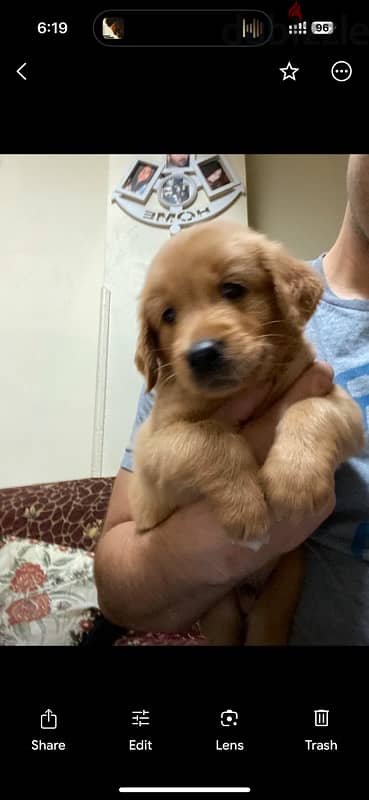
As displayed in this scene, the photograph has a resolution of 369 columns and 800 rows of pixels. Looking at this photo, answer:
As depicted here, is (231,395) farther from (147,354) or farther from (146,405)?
(146,405)

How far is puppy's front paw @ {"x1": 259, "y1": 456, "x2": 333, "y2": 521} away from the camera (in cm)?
90

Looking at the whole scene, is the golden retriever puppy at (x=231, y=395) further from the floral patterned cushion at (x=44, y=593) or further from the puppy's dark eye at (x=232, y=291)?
the floral patterned cushion at (x=44, y=593)

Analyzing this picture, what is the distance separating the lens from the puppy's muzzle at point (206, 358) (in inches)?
38.7

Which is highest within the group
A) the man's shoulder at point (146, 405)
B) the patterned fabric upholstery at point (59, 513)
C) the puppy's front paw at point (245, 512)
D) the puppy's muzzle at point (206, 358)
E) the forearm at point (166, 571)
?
the puppy's muzzle at point (206, 358)

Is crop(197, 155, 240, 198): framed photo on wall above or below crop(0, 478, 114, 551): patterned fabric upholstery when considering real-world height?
above

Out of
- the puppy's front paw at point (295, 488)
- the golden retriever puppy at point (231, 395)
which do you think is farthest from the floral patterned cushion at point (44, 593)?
the puppy's front paw at point (295, 488)

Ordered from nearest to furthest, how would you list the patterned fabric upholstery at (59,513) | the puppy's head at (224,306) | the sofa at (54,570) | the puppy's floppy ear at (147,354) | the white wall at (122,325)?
the puppy's head at (224,306) < the puppy's floppy ear at (147,354) < the sofa at (54,570) < the patterned fabric upholstery at (59,513) < the white wall at (122,325)
